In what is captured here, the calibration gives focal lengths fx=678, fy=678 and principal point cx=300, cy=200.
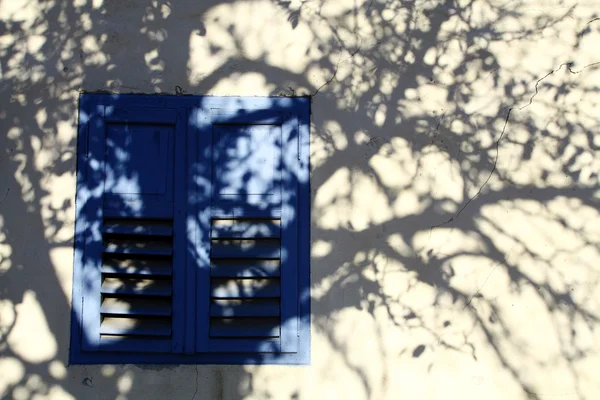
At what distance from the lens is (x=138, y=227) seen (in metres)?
3.86

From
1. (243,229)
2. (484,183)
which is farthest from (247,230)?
(484,183)

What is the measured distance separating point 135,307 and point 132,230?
44cm

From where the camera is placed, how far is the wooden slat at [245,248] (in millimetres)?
3857

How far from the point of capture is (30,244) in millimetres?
3865

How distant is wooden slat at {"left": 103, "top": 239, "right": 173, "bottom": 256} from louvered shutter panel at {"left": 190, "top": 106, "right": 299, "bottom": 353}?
0.20 metres

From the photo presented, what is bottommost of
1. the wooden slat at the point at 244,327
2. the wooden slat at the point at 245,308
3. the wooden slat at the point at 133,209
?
the wooden slat at the point at 244,327

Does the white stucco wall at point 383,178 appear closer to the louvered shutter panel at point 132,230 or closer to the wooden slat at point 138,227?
the louvered shutter panel at point 132,230

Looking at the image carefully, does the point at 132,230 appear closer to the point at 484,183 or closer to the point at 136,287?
the point at 136,287

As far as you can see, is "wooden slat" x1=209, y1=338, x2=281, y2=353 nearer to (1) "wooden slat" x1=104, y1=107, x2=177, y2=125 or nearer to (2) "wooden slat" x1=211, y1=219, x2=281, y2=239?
Answer: (2) "wooden slat" x1=211, y1=219, x2=281, y2=239

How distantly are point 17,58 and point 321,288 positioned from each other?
2.23 m

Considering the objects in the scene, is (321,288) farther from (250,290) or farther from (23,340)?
(23,340)

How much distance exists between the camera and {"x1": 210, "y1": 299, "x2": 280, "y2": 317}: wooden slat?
12.6 feet


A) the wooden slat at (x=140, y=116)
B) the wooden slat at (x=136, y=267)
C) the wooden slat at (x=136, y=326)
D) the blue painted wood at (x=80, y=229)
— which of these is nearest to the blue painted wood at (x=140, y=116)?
the wooden slat at (x=140, y=116)

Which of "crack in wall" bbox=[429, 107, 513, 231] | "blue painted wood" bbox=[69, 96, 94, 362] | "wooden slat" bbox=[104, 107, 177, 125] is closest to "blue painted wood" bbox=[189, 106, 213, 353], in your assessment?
"wooden slat" bbox=[104, 107, 177, 125]
